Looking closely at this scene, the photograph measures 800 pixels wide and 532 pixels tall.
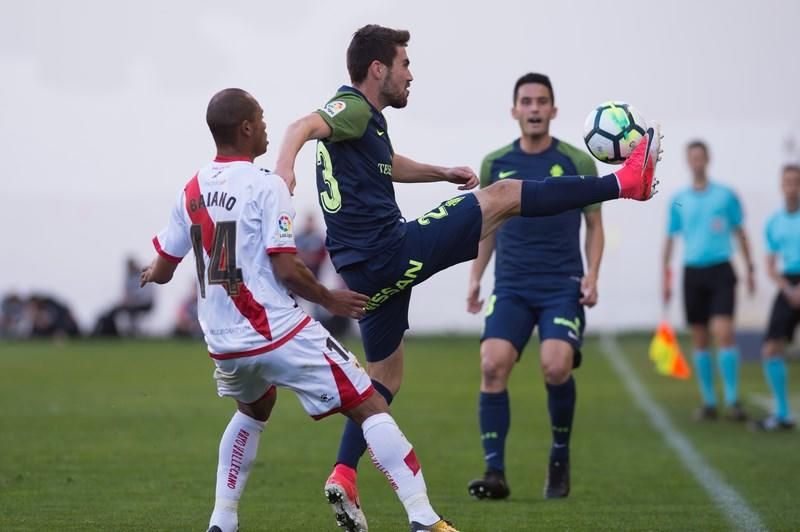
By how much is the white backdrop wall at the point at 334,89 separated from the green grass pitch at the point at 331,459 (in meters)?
7.03

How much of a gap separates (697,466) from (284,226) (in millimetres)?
5051

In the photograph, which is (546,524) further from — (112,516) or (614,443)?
(614,443)

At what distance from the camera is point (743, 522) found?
7.02m

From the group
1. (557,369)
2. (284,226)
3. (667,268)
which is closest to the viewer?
(284,226)

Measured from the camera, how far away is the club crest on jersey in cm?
555

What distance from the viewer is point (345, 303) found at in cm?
584

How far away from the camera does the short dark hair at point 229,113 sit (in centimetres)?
573

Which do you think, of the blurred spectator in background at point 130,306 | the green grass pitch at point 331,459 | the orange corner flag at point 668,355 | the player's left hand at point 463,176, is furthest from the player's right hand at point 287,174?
the blurred spectator in background at point 130,306

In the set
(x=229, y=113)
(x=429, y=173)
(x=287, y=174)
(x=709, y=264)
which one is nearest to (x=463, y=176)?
(x=429, y=173)

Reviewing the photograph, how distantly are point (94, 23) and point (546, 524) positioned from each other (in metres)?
22.1

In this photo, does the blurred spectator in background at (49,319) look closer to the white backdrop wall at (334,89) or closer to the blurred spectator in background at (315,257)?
the white backdrop wall at (334,89)

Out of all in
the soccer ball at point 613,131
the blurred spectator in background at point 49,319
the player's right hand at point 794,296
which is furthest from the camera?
the blurred spectator in background at point 49,319

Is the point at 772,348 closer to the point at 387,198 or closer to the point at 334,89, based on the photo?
the point at 387,198

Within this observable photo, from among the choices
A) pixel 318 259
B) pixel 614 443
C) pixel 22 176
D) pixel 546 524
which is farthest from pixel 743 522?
pixel 22 176
